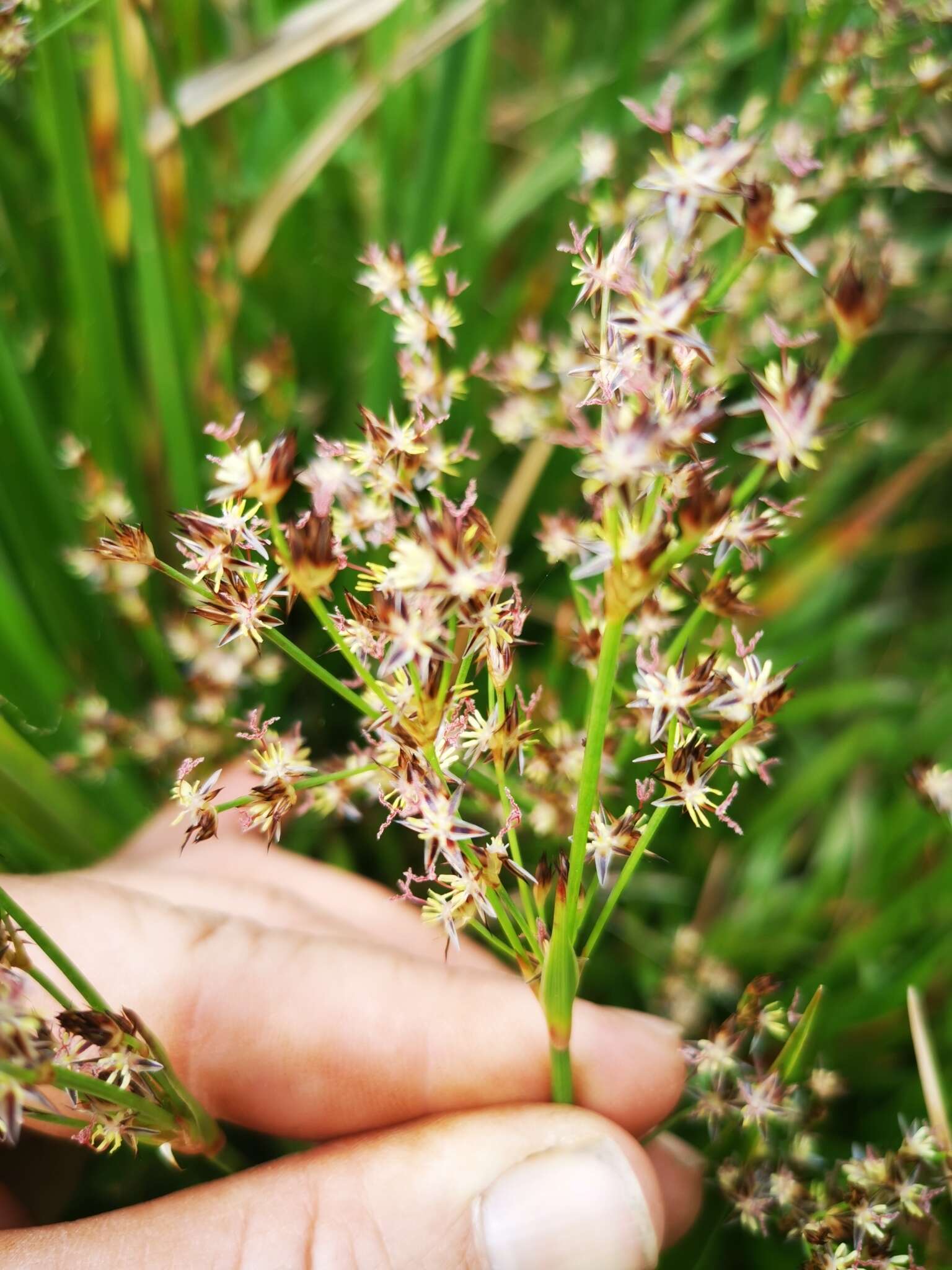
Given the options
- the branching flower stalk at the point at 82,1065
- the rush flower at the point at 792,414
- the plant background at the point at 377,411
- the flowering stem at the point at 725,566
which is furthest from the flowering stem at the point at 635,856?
the plant background at the point at 377,411

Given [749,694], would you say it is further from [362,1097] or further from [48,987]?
[362,1097]

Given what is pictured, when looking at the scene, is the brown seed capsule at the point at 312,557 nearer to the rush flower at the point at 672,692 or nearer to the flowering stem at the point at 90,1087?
the rush flower at the point at 672,692

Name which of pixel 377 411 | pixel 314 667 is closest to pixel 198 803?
pixel 314 667

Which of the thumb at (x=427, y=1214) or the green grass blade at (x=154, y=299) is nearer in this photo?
the thumb at (x=427, y=1214)

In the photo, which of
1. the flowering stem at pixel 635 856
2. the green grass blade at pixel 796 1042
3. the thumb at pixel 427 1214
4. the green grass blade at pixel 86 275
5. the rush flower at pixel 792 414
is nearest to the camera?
the rush flower at pixel 792 414

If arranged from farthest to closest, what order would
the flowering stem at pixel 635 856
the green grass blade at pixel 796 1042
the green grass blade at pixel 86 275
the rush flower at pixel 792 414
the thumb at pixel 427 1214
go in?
the green grass blade at pixel 86 275, the thumb at pixel 427 1214, the green grass blade at pixel 796 1042, the flowering stem at pixel 635 856, the rush flower at pixel 792 414
